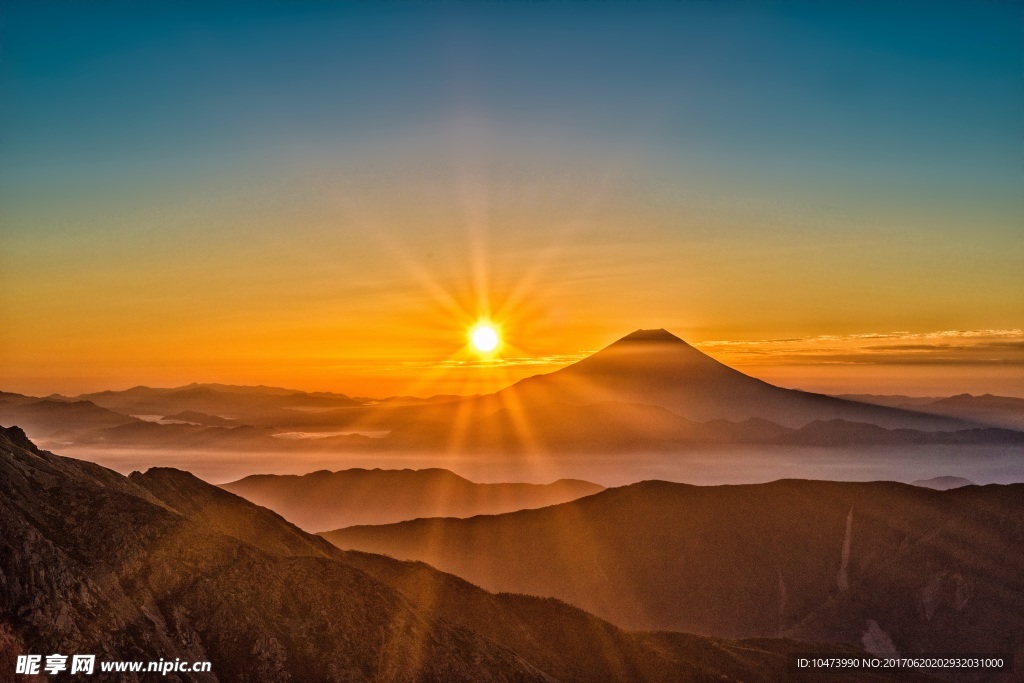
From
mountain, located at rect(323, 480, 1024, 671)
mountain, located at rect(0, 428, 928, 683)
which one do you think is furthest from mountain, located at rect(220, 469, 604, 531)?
mountain, located at rect(0, 428, 928, 683)

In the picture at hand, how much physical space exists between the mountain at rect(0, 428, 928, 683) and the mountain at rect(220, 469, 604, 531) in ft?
389

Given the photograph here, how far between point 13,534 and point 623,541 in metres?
79.6

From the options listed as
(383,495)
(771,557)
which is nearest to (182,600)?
(771,557)

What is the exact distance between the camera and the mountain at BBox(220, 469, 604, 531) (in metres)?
167

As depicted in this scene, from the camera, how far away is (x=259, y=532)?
52.4 m

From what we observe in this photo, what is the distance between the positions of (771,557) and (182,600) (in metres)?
73.5

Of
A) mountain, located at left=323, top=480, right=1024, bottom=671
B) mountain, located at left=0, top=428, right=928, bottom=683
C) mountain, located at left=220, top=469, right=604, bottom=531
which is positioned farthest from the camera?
mountain, located at left=220, top=469, right=604, bottom=531

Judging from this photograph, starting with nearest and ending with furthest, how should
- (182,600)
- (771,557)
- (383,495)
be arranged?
(182,600)
(771,557)
(383,495)

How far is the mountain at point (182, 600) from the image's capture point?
31.7 m

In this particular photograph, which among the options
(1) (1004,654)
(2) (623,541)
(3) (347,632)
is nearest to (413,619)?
(3) (347,632)

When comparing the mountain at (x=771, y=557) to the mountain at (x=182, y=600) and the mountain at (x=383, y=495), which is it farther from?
the mountain at (x=383, y=495)

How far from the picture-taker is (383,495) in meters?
176

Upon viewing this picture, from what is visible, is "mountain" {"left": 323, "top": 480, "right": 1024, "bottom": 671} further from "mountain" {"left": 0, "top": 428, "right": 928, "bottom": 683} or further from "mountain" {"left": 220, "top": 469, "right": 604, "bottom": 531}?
"mountain" {"left": 220, "top": 469, "right": 604, "bottom": 531}

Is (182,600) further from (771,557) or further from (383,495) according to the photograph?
(383,495)
